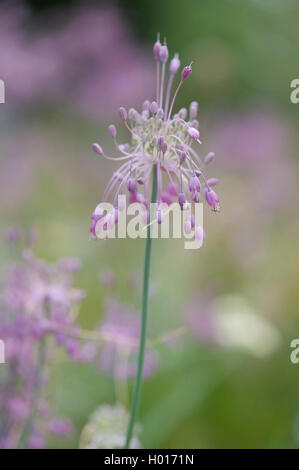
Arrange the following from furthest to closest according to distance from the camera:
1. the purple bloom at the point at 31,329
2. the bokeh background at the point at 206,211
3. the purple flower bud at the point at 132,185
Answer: the bokeh background at the point at 206,211, the purple bloom at the point at 31,329, the purple flower bud at the point at 132,185

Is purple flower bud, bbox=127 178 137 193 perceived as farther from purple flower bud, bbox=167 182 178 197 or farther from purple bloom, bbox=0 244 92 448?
purple bloom, bbox=0 244 92 448

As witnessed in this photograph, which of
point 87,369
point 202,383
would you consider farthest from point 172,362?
point 87,369

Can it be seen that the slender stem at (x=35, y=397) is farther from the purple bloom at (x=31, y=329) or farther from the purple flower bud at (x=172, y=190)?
the purple flower bud at (x=172, y=190)

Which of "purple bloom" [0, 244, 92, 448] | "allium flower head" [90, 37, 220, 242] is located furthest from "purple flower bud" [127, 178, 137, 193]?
"purple bloom" [0, 244, 92, 448]

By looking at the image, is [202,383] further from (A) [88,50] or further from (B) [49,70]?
(A) [88,50]

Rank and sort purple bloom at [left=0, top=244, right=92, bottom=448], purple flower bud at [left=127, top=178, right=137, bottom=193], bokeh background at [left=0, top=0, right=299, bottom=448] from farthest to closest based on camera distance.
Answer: bokeh background at [left=0, top=0, right=299, bottom=448], purple bloom at [left=0, top=244, right=92, bottom=448], purple flower bud at [left=127, top=178, right=137, bottom=193]

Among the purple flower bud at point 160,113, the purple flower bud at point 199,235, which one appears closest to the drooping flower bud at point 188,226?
the purple flower bud at point 199,235

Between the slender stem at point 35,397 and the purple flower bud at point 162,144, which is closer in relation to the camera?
the purple flower bud at point 162,144

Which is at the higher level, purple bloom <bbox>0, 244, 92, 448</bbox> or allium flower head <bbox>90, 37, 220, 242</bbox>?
allium flower head <bbox>90, 37, 220, 242</bbox>

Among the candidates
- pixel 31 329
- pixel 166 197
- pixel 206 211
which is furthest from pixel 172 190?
pixel 206 211
